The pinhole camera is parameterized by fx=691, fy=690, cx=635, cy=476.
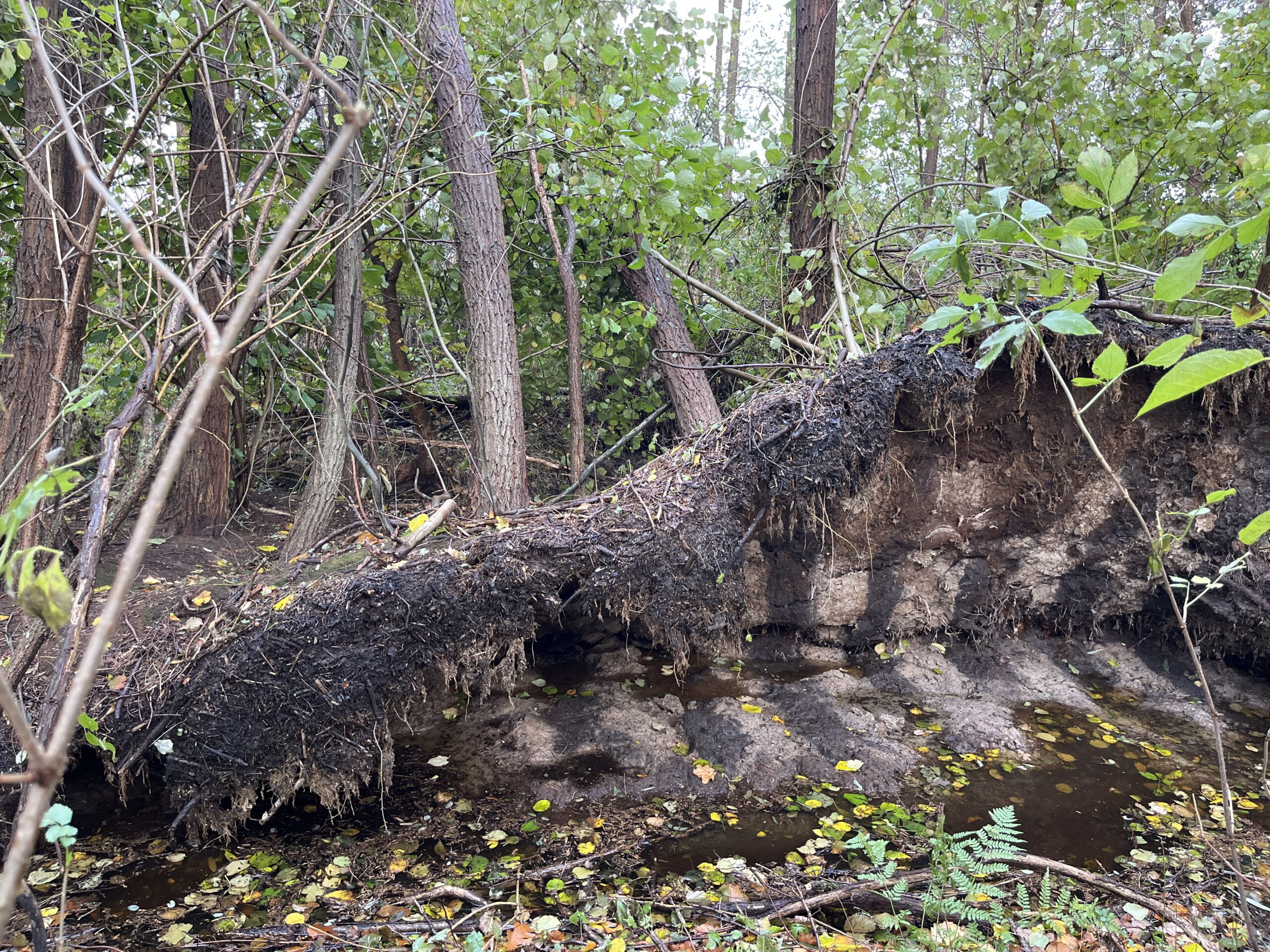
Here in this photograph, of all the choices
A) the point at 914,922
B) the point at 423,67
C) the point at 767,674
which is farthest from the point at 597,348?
the point at 914,922

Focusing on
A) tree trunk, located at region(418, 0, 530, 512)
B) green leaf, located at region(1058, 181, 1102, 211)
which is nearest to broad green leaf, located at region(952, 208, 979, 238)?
green leaf, located at region(1058, 181, 1102, 211)

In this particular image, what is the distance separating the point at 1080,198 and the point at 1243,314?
0.36m

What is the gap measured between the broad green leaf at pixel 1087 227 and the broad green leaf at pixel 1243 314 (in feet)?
0.82

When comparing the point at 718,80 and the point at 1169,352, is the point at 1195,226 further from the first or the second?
the point at 718,80

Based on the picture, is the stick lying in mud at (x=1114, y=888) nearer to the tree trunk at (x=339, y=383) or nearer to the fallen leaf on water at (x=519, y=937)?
the fallen leaf on water at (x=519, y=937)

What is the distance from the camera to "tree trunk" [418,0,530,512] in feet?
13.6

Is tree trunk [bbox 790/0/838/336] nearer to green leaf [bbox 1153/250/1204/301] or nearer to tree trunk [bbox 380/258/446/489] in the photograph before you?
tree trunk [bbox 380/258/446/489]

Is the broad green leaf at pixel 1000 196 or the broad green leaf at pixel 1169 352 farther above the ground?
the broad green leaf at pixel 1000 196

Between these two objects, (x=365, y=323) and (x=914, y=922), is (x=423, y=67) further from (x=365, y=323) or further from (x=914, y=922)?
(x=914, y=922)

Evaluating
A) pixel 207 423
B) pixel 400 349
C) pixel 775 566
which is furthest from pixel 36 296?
pixel 775 566

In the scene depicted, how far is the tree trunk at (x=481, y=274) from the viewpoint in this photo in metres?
4.15

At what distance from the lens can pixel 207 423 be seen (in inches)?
181

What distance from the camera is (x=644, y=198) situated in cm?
440

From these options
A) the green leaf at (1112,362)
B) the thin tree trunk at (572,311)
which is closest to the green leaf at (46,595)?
the green leaf at (1112,362)
